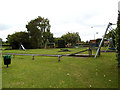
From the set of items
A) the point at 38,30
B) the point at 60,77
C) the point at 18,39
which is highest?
the point at 38,30

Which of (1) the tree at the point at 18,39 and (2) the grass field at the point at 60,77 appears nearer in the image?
(2) the grass field at the point at 60,77

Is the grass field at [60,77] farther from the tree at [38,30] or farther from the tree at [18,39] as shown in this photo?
the tree at [38,30]

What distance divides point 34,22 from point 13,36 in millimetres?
10845

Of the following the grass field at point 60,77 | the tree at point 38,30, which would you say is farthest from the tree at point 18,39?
the grass field at point 60,77

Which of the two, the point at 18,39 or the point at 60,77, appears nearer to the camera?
the point at 60,77

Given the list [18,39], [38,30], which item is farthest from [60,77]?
[38,30]

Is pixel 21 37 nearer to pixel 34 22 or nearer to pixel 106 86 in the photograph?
pixel 34 22

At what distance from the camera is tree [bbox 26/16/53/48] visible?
140 ft

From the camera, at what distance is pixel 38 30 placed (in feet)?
142

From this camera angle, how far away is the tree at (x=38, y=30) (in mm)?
42675

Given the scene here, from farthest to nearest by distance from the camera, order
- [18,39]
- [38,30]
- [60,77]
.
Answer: [38,30] < [18,39] < [60,77]

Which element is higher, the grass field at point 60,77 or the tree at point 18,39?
the tree at point 18,39

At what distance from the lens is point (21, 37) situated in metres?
38.6

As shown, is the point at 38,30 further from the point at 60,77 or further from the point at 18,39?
the point at 60,77
